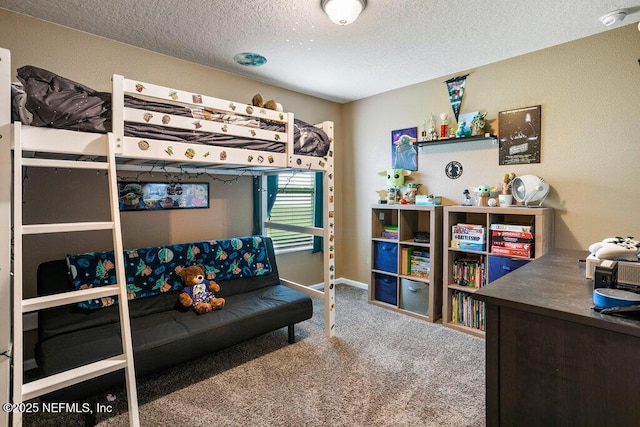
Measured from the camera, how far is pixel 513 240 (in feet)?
8.71

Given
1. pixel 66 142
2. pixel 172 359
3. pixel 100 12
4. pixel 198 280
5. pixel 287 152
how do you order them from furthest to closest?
1. pixel 198 280
2. pixel 287 152
3. pixel 100 12
4. pixel 172 359
5. pixel 66 142

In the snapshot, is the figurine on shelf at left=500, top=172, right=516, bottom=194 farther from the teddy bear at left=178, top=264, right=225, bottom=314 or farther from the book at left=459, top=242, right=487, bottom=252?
the teddy bear at left=178, top=264, right=225, bottom=314

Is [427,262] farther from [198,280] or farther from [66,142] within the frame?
[66,142]

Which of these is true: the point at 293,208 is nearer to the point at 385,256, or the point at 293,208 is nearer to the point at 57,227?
the point at 385,256

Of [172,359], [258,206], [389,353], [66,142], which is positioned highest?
[66,142]

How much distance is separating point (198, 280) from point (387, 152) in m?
2.61

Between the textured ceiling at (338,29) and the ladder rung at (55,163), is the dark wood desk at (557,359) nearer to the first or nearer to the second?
the ladder rung at (55,163)

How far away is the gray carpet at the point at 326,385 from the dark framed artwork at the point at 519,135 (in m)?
1.70

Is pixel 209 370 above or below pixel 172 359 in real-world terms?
below

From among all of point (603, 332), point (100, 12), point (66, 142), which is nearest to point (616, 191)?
point (603, 332)

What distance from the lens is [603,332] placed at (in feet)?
3.29

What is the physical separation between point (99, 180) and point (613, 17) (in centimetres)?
398

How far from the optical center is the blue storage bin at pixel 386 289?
137 inches

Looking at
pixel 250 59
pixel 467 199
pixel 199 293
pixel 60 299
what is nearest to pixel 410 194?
pixel 467 199
